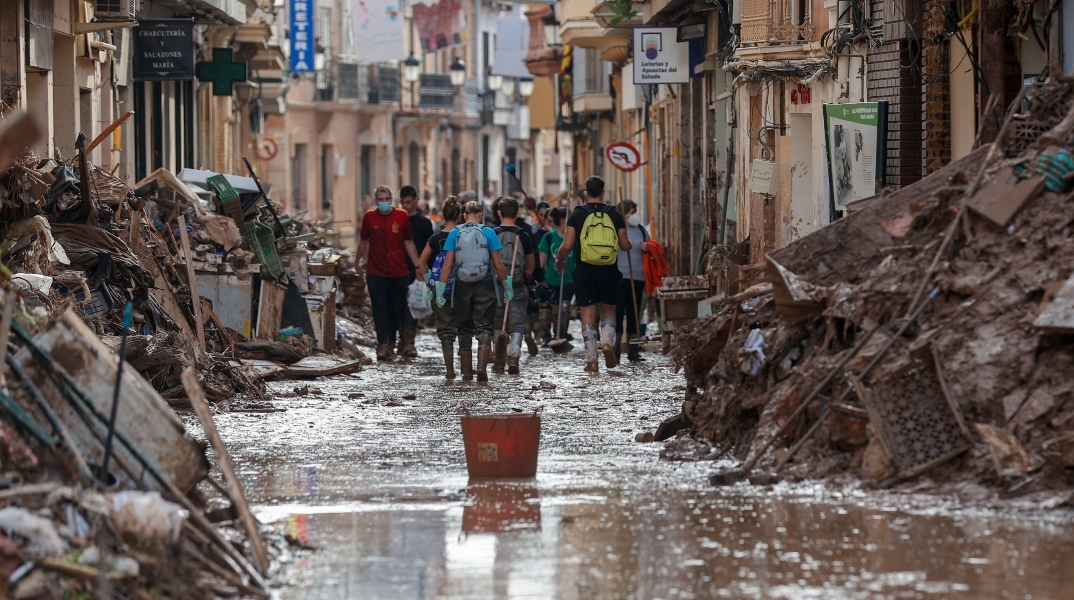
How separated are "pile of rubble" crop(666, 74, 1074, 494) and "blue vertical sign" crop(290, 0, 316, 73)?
1470 inches

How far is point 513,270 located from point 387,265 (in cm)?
203

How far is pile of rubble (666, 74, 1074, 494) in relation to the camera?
8.49m

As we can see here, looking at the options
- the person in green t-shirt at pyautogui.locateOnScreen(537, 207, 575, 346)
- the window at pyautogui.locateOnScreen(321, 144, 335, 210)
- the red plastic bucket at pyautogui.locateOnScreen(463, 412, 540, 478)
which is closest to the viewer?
the red plastic bucket at pyautogui.locateOnScreen(463, 412, 540, 478)

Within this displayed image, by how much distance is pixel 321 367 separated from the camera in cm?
1623

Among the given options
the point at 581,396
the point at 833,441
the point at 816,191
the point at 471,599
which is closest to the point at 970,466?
the point at 833,441

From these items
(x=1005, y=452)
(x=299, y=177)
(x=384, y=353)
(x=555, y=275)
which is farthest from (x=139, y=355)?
(x=299, y=177)

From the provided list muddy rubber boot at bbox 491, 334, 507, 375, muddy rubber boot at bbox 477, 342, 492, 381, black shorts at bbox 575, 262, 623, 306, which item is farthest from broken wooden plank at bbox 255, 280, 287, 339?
black shorts at bbox 575, 262, 623, 306

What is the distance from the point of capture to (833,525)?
25.8ft

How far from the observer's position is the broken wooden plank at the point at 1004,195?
9.15 m

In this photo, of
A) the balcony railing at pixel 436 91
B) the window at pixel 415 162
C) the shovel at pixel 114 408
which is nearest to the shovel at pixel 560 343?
the shovel at pixel 114 408

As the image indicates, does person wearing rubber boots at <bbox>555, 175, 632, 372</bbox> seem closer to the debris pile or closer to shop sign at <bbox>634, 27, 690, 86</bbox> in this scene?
the debris pile

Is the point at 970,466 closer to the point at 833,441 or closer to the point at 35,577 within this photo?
the point at 833,441

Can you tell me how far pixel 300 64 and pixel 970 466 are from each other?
132 ft

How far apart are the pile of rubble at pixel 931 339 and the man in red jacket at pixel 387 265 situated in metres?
8.16
